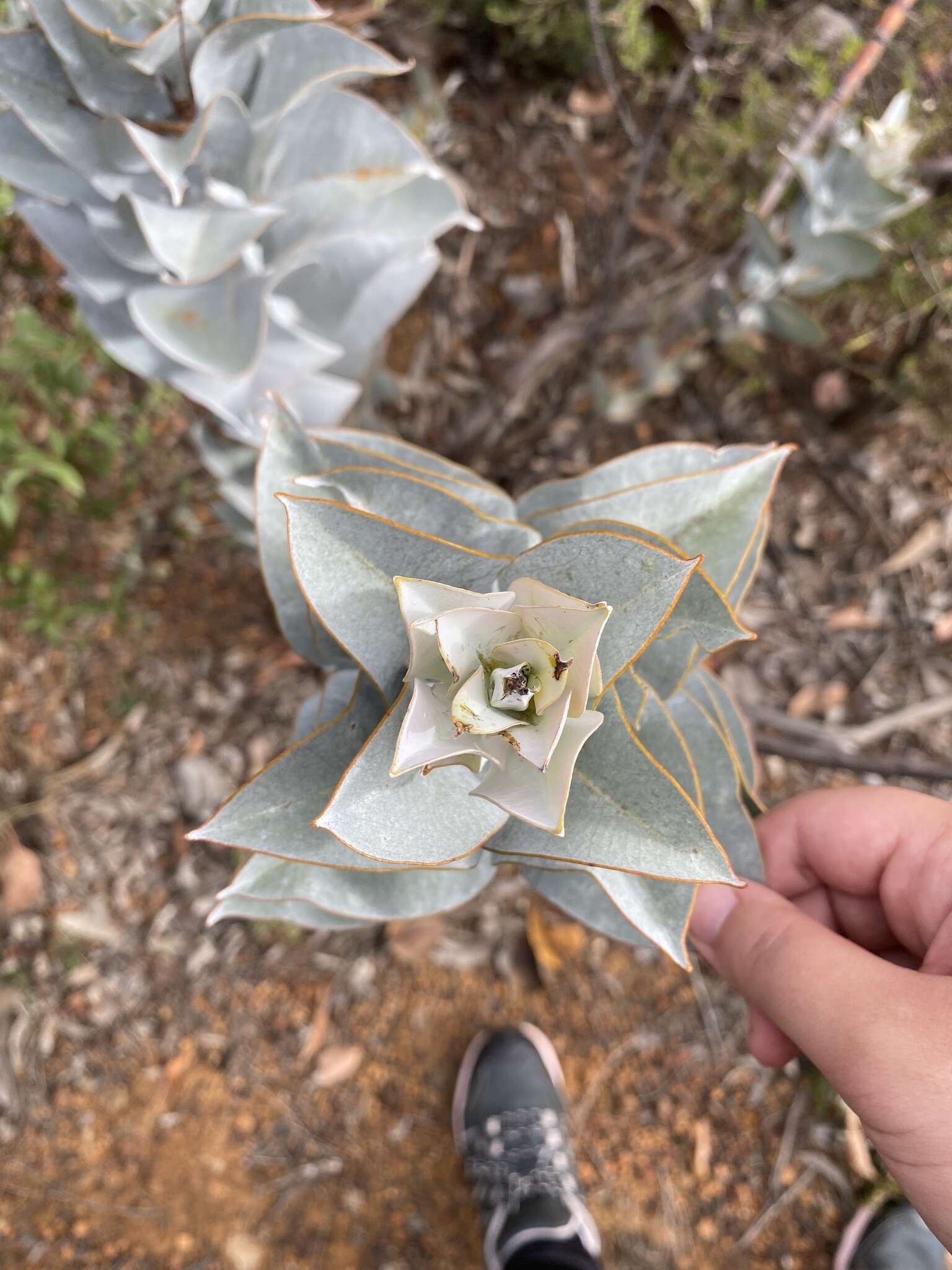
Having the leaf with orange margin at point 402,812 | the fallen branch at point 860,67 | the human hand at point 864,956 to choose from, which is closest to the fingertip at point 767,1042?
the human hand at point 864,956

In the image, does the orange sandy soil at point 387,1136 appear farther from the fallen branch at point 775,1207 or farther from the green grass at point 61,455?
the green grass at point 61,455

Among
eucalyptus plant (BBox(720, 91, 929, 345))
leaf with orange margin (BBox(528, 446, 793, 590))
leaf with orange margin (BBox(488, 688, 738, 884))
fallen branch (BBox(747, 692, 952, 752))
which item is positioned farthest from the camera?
fallen branch (BBox(747, 692, 952, 752))

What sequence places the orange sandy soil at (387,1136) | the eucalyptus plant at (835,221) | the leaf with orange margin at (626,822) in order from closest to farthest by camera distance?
1. the leaf with orange margin at (626,822)
2. the eucalyptus plant at (835,221)
3. the orange sandy soil at (387,1136)

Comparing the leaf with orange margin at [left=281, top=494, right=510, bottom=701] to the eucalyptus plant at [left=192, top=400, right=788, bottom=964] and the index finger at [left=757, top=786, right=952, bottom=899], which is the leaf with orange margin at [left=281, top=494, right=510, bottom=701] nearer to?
the eucalyptus plant at [left=192, top=400, right=788, bottom=964]

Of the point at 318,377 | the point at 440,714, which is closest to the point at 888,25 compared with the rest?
the point at 318,377

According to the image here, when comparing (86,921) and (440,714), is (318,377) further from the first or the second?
(86,921)

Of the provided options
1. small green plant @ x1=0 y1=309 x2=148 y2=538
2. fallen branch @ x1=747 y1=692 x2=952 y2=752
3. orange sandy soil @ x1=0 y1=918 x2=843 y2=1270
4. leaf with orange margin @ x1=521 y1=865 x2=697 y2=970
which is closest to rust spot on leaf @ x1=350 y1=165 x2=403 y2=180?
small green plant @ x1=0 y1=309 x2=148 y2=538

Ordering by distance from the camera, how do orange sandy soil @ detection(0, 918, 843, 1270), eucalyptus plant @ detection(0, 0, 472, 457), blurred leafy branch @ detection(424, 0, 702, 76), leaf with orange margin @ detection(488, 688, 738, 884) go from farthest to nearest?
orange sandy soil @ detection(0, 918, 843, 1270)
blurred leafy branch @ detection(424, 0, 702, 76)
eucalyptus plant @ detection(0, 0, 472, 457)
leaf with orange margin @ detection(488, 688, 738, 884)
